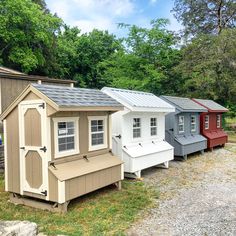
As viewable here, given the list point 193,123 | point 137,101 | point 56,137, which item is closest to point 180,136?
point 193,123

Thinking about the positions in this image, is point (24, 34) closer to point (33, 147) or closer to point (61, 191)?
point (33, 147)

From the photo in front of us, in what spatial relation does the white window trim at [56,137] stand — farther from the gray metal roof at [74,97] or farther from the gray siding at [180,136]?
the gray siding at [180,136]

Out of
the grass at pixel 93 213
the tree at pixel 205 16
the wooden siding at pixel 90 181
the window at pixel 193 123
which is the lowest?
the grass at pixel 93 213

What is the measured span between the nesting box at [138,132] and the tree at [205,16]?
18.7 metres

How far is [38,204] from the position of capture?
18.4 feet

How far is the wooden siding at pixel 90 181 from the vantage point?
5387 mm

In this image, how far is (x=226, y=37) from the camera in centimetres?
1970

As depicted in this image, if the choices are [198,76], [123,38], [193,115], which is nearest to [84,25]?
[123,38]

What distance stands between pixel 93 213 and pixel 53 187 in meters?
0.97

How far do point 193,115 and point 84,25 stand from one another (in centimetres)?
A: 2463

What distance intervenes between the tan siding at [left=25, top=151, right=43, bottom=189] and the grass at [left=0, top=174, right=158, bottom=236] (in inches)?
22.8

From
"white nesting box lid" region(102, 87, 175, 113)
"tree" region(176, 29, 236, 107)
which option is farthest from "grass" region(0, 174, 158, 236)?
"tree" region(176, 29, 236, 107)

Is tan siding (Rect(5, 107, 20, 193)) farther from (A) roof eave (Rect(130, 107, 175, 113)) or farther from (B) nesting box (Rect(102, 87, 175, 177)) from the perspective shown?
(A) roof eave (Rect(130, 107, 175, 113))

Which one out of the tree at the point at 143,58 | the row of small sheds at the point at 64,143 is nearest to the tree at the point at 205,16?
the tree at the point at 143,58
